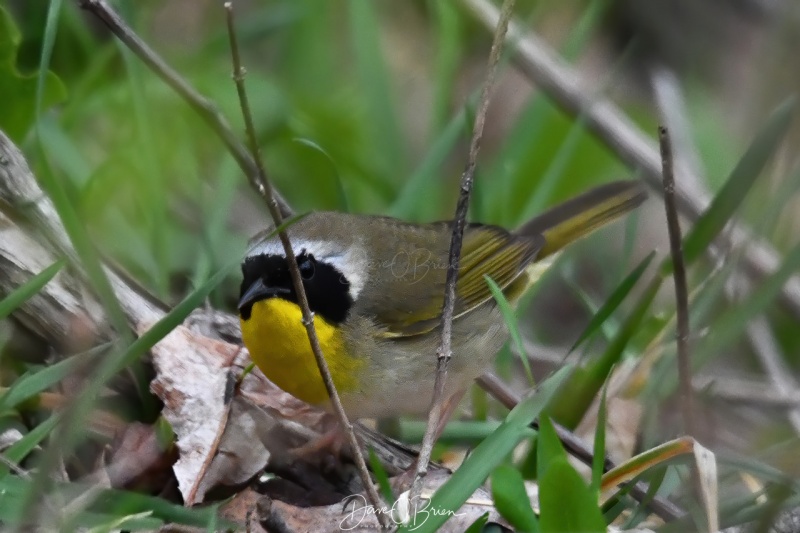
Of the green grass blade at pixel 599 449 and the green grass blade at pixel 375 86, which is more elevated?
the green grass blade at pixel 375 86

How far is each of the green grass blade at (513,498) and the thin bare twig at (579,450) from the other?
359 mm

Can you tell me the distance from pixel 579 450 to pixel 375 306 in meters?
0.97

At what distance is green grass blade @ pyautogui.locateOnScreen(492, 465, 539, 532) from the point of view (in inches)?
98.0

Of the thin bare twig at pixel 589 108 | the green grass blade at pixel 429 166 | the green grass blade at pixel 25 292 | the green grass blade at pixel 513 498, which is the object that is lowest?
the green grass blade at pixel 513 498

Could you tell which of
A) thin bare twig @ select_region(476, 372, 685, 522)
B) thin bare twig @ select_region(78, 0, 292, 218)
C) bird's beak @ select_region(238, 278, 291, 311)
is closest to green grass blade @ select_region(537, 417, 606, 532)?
thin bare twig @ select_region(476, 372, 685, 522)

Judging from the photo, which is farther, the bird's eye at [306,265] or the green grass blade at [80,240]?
the bird's eye at [306,265]

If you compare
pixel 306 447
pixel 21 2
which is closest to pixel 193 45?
pixel 21 2

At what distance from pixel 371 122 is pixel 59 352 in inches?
111

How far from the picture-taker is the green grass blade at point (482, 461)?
231 cm

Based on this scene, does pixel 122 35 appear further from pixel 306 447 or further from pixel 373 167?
pixel 373 167

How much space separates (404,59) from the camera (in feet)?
25.3

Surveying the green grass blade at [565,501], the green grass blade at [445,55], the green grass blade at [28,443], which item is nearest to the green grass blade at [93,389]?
the green grass blade at [28,443]

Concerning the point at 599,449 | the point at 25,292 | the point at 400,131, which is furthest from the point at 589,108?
the point at 25,292

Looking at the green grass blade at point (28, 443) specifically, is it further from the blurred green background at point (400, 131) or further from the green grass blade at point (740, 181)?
the green grass blade at point (740, 181)
